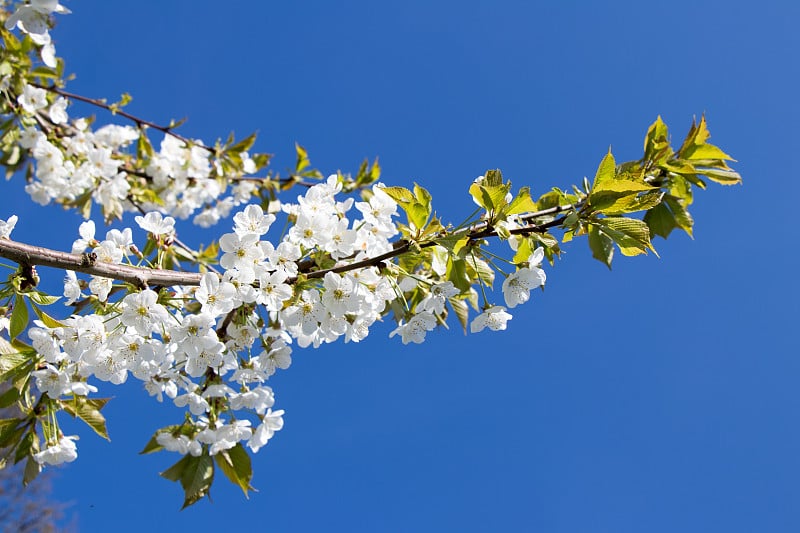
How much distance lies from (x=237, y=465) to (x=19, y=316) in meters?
0.95

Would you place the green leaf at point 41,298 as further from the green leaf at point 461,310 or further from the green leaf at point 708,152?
the green leaf at point 708,152

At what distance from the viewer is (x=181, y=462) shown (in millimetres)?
2230

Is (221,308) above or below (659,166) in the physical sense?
below

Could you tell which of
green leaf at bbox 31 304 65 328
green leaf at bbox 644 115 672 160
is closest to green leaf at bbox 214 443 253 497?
green leaf at bbox 31 304 65 328

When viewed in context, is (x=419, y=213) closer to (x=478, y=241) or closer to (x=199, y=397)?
(x=478, y=241)

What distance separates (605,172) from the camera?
1.58 meters

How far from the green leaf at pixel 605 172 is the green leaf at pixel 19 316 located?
1.62m

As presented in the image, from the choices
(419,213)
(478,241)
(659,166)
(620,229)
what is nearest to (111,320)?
(419,213)

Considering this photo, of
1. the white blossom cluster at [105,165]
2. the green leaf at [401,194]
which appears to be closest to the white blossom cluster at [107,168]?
the white blossom cluster at [105,165]

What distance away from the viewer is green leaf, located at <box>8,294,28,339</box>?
165cm

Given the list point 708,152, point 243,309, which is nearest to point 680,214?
point 708,152

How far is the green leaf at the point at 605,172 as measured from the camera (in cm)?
156

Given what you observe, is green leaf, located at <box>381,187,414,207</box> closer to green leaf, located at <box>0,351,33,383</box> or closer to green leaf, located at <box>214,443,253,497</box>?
green leaf, located at <box>214,443,253,497</box>

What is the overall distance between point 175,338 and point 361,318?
0.57 meters
